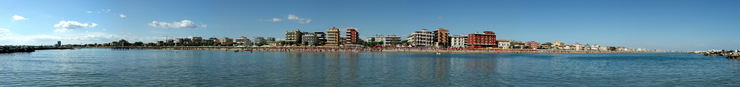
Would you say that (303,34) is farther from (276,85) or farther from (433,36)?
(276,85)

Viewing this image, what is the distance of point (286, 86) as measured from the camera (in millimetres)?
21812

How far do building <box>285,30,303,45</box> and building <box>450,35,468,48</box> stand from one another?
54.7m

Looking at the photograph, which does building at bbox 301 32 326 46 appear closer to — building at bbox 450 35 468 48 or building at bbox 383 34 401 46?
building at bbox 383 34 401 46

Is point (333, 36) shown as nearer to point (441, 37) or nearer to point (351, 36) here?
point (351, 36)

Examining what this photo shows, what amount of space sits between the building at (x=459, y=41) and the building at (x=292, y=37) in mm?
54696

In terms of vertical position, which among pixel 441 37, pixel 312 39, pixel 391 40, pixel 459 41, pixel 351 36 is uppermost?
pixel 351 36

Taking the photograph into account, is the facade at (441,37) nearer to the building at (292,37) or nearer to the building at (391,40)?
the building at (391,40)

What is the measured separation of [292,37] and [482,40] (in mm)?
66942

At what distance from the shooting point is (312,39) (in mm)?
176375

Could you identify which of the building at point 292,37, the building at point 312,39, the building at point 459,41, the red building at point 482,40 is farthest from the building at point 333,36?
the red building at point 482,40

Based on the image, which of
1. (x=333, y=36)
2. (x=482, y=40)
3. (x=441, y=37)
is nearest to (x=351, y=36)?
(x=333, y=36)

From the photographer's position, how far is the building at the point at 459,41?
170m

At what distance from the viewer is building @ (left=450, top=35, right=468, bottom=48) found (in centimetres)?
16984

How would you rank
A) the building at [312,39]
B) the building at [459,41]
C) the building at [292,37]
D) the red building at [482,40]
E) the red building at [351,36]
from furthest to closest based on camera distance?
1. the building at [292,37]
2. the building at [312,39]
3. the red building at [351,36]
4. the building at [459,41]
5. the red building at [482,40]
